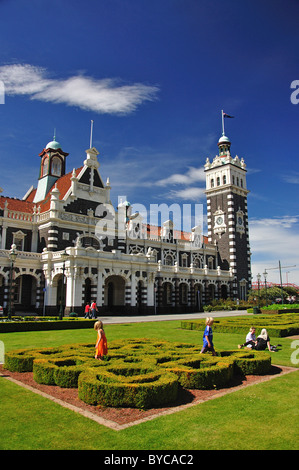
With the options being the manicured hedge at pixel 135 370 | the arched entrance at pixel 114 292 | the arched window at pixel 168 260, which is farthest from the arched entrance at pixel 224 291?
the manicured hedge at pixel 135 370

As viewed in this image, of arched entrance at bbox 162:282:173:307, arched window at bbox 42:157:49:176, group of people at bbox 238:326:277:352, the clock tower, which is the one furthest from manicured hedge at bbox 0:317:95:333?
the clock tower

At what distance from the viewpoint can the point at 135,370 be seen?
9922mm

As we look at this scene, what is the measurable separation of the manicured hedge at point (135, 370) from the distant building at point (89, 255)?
19.1 m

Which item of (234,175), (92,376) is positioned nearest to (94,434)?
(92,376)

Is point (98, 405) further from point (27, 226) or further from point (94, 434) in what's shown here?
point (27, 226)

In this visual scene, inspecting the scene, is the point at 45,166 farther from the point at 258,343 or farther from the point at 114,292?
the point at 258,343

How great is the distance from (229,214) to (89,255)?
1495 inches

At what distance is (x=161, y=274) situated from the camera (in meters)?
55.3

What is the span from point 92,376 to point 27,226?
4033 cm

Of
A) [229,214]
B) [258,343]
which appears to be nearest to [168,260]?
[229,214]

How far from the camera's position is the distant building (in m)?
41.3

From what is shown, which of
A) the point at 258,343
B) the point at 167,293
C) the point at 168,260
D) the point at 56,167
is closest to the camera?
the point at 258,343

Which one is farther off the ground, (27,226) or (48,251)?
(27,226)

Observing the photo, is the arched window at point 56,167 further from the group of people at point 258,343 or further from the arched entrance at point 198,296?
the group of people at point 258,343
